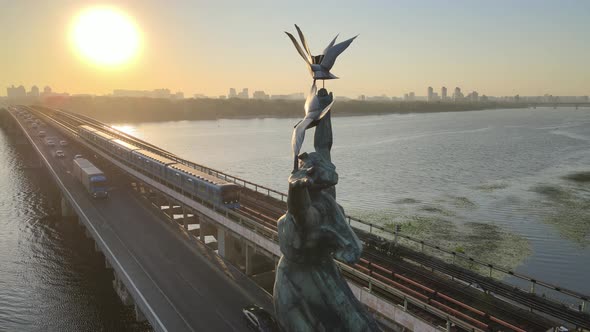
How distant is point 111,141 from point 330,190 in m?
57.8

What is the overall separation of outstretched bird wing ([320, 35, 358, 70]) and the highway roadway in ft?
53.1

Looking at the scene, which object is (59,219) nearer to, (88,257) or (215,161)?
(88,257)

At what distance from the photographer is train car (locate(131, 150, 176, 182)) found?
43.9 metres

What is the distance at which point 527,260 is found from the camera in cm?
3794

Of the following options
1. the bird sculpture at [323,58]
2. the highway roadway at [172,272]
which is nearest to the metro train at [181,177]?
the highway roadway at [172,272]

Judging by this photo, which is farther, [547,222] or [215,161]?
[215,161]

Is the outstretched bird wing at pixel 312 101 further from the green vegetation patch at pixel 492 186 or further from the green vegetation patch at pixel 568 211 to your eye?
the green vegetation patch at pixel 492 186

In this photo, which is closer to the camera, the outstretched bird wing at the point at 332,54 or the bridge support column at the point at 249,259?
the outstretched bird wing at the point at 332,54

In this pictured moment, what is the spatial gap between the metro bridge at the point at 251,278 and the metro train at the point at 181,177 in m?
0.62

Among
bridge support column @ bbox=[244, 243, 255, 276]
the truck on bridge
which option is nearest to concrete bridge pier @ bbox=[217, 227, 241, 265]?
bridge support column @ bbox=[244, 243, 255, 276]

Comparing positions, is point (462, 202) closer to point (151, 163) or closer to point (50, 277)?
point (151, 163)

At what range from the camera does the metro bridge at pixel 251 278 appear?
64.1ft

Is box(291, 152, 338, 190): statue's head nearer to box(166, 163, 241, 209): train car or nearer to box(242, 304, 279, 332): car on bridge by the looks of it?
box(242, 304, 279, 332): car on bridge

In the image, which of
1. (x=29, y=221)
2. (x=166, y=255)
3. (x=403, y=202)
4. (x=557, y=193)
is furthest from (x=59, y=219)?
(x=557, y=193)
